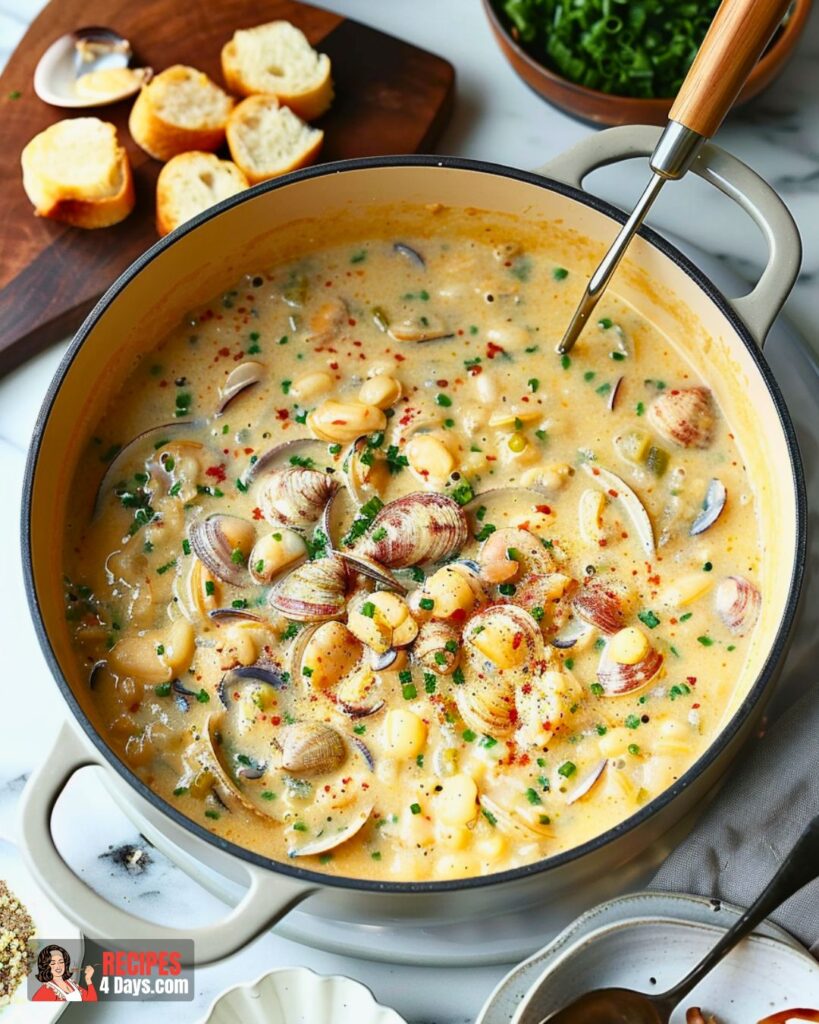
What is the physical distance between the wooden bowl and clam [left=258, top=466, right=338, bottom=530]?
0.85 metres

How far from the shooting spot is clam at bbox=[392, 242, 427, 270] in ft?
7.41

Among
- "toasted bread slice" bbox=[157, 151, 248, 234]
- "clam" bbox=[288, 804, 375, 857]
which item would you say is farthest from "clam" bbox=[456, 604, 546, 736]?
"toasted bread slice" bbox=[157, 151, 248, 234]

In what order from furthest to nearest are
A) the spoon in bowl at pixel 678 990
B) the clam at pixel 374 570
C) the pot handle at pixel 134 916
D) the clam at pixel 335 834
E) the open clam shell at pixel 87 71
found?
the open clam shell at pixel 87 71
the clam at pixel 374 570
the clam at pixel 335 834
the spoon in bowl at pixel 678 990
the pot handle at pixel 134 916

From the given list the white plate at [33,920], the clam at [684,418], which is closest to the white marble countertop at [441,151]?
the white plate at [33,920]

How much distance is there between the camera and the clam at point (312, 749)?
1896mm

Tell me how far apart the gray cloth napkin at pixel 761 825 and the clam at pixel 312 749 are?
1.68 ft

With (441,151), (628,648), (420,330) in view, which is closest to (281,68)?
(441,151)

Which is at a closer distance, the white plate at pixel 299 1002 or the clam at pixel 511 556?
the white plate at pixel 299 1002

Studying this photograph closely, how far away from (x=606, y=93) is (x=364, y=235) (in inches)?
20.7

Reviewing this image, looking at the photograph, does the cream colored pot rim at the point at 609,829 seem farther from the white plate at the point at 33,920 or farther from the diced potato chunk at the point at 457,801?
the white plate at the point at 33,920

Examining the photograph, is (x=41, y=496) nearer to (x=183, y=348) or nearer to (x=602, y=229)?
(x=183, y=348)

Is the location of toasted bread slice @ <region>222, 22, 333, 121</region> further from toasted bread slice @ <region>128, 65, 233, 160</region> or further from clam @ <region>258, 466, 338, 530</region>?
clam @ <region>258, 466, 338, 530</region>

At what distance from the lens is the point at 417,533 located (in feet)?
6.51

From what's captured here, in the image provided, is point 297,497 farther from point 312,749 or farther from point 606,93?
point 606,93
